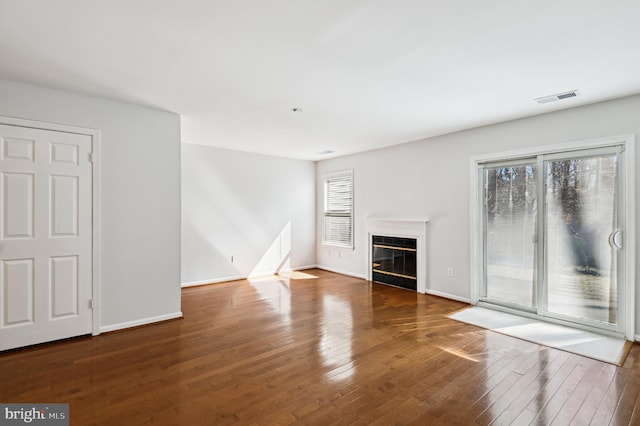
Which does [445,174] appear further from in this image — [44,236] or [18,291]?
[18,291]

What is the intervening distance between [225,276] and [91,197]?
3.03 meters

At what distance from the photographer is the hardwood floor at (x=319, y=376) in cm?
209

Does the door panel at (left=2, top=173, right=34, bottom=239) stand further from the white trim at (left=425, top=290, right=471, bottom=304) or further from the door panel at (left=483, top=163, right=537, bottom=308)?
the door panel at (left=483, top=163, right=537, bottom=308)

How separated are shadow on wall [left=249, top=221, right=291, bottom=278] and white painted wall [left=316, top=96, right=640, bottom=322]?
3.80ft

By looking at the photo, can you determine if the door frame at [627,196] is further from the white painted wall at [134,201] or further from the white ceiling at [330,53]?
the white painted wall at [134,201]

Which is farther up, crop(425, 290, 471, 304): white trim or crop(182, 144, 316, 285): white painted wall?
crop(182, 144, 316, 285): white painted wall

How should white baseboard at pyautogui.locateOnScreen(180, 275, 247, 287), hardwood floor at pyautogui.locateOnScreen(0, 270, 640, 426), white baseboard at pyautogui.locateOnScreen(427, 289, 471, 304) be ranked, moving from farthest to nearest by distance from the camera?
white baseboard at pyautogui.locateOnScreen(180, 275, 247, 287)
white baseboard at pyautogui.locateOnScreen(427, 289, 471, 304)
hardwood floor at pyautogui.locateOnScreen(0, 270, 640, 426)

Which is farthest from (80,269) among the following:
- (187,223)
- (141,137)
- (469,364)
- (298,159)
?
(298,159)

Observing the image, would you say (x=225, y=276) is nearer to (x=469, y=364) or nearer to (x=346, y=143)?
(x=346, y=143)

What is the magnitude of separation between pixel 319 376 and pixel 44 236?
10.0ft

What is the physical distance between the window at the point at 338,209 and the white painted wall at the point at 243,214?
395 mm

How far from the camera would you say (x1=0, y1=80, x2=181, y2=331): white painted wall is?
134 inches

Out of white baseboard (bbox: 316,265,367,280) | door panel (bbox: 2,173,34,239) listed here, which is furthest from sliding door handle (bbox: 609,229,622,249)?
door panel (bbox: 2,173,34,239)

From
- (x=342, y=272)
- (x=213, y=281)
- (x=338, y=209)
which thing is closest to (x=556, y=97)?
(x=338, y=209)
